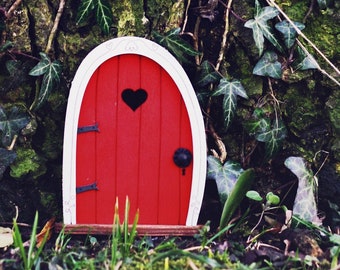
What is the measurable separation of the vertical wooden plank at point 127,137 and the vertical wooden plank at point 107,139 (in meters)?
0.02

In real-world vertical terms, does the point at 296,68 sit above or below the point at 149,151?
above

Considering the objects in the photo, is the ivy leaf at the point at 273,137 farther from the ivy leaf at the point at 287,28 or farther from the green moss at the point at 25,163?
the green moss at the point at 25,163

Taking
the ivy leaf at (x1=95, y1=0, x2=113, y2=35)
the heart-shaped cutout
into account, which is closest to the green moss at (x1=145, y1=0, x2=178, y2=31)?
the ivy leaf at (x1=95, y1=0, x2=113, y2=35)

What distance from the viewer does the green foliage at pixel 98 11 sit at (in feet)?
7.08

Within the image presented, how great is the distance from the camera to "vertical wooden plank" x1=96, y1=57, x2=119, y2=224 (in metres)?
2.14

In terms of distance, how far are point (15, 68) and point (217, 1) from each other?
87 cm

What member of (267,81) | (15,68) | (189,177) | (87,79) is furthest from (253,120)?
(15,68)

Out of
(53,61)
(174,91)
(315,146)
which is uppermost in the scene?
(53,61)

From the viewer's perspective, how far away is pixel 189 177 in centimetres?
222

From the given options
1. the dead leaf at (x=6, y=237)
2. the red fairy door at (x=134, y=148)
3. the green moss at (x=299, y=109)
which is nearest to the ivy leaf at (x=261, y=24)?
the green moss at (x=299, y=109)

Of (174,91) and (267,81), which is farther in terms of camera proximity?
(267,81)

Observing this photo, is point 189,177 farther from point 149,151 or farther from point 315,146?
point 315,146

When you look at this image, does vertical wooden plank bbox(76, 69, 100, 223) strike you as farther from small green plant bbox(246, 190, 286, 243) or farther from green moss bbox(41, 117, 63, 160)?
small green plant bbox(246, 190, 286, 243)

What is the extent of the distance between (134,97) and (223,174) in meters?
0.48
